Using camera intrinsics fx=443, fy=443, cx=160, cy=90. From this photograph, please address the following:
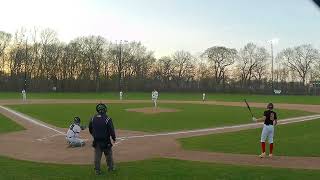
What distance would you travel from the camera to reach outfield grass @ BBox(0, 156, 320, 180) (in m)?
11.0

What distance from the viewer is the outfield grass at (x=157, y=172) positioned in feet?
36.0

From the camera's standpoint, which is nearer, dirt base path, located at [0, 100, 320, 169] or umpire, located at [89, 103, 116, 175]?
umpire, located at [89, 103, 116, 175]

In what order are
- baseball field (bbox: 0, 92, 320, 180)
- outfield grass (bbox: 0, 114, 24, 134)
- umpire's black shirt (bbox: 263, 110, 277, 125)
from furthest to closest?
outfield grass (bbox: 0, 114, 24, 134) → umpire's black shirt (bbox: 263, 110, 277, 125) → baseball field (bbox: 0, 92, 320, 180)

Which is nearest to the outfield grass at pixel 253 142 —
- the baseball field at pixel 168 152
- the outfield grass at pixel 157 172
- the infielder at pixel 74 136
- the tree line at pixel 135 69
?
Result: the baseball field at pixel 168 152

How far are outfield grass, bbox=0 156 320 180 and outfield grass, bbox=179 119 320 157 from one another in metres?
3.76

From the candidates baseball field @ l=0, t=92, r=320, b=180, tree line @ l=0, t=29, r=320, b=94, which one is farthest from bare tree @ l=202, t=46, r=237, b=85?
baseball field @ l=0, t=92, r=320, b=180

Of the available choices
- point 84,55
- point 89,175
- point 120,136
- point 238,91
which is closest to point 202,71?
point 238,91

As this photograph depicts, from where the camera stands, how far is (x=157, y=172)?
1155 cm

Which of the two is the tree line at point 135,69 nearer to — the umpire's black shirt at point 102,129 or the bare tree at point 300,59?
the bare tree at point 300,59

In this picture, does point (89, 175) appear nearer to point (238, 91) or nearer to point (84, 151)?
point (84, 151)

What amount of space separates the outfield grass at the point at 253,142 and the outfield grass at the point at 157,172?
12.3ft

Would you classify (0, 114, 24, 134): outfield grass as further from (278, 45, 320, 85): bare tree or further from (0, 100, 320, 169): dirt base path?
(278, 45, 320, 85): bare tree

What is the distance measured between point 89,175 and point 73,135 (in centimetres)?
639

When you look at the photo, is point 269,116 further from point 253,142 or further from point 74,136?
point 74,136
